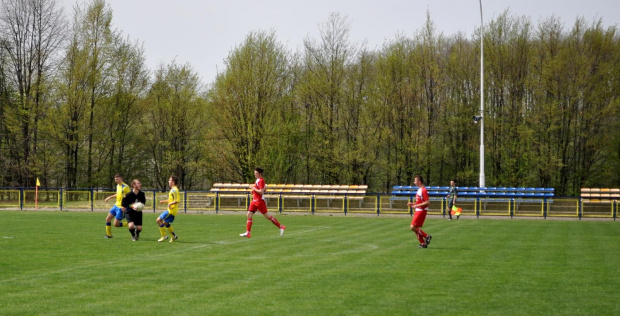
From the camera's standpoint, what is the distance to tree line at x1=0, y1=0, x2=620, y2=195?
48969mm

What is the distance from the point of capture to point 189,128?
59281mm

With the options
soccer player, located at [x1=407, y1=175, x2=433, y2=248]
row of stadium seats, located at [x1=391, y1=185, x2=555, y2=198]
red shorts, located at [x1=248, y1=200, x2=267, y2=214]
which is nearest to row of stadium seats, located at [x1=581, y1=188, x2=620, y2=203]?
row of stadium seats, located at [x1=391, y1=185, x2=555, y2=198]

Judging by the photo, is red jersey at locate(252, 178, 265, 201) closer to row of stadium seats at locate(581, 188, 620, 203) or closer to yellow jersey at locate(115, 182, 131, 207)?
yellow jersey at locate(115, 182, 131, 207)

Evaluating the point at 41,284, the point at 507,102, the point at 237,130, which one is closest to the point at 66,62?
the point at 237,130

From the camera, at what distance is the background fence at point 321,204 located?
37000 mm

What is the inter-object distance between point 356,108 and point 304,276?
41.8 meters

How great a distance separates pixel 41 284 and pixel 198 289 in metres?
2.64

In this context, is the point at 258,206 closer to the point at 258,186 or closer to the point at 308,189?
the point at 258,186

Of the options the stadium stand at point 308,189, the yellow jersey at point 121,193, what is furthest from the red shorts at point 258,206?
the stadium stand at point 308,189

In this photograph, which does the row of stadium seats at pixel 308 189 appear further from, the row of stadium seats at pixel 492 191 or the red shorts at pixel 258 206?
the red shorts at pixel 258 206

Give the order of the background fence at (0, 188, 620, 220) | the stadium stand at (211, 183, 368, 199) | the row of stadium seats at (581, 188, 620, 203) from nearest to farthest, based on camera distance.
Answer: the background fence at (0, 188, 620, 220)
the row of stadium seats at (581, 188, 620, 203)
the stadium stand at (211, 183, 368, 199)

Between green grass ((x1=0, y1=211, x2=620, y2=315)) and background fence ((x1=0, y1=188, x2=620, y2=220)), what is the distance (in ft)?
58.6

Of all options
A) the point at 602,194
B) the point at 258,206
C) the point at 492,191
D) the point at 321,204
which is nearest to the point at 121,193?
the point at 258,206

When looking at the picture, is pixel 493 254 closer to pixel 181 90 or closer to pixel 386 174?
pixel 386 174
